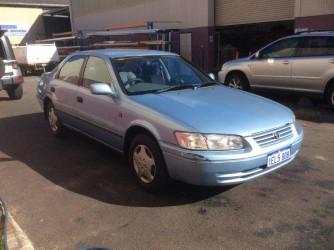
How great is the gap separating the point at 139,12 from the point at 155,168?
20.8 meters

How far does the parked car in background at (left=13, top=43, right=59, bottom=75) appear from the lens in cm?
2100

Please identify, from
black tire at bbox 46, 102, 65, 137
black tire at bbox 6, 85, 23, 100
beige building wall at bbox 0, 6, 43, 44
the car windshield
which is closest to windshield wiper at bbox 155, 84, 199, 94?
the car windshield

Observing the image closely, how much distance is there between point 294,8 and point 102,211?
13243mm

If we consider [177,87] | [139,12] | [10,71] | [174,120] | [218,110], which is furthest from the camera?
[139,12]

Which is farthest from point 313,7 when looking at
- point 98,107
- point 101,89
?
point 101,89

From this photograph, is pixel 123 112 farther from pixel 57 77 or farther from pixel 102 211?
pixel 57 77

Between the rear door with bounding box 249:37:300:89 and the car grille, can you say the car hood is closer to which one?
the car grille

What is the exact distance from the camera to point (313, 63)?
8.51 metres

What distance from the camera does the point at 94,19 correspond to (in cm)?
2859

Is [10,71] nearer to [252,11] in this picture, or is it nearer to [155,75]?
[155,75]

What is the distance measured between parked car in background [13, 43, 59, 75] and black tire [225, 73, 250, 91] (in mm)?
13858

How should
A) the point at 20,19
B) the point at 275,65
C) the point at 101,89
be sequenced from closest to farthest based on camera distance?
the point at 101,89 → the point at 275,65 → the point at 20,19

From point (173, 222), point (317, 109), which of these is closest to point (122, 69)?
point (173, 222)

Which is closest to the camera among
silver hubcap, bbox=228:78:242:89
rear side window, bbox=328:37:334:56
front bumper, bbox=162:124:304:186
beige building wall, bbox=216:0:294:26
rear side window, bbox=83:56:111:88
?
front bumper, bbox=162:124:304:186
